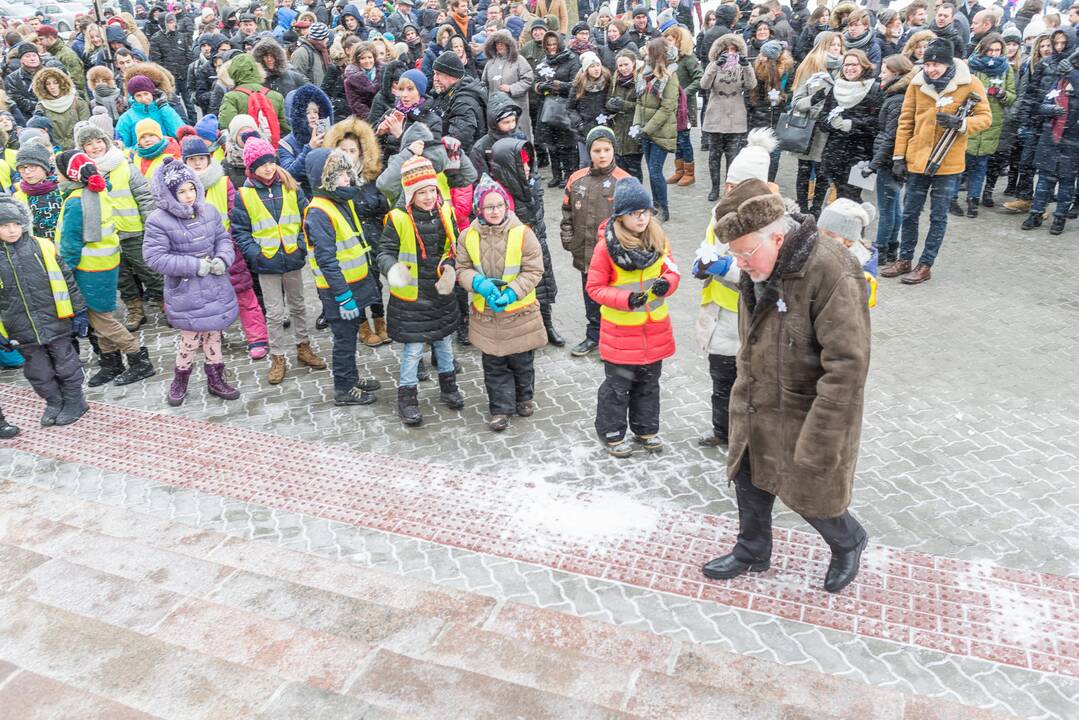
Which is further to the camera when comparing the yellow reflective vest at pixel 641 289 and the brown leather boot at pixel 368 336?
the brown leather boot at pixel 368 336

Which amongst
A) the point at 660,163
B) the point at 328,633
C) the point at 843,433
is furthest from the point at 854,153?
the point at 328,633

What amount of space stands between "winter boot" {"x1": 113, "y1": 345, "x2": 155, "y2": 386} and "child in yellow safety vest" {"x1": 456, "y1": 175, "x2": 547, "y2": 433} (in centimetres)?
325

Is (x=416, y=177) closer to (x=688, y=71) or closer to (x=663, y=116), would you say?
(x=663, y=116)

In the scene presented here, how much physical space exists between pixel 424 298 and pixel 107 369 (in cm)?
325

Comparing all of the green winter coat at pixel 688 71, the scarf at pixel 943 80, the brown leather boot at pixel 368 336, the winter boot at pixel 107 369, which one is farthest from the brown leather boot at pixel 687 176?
the winter boot at pixel 107 369

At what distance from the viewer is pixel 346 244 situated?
6590 mm

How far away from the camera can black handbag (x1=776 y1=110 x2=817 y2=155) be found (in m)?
9.50

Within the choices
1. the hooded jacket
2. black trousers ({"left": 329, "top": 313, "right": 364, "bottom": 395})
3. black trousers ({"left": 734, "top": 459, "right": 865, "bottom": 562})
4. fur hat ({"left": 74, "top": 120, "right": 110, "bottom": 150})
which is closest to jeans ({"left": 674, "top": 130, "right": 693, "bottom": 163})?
the hooded jacket

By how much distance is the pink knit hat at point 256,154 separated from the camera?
6.74m

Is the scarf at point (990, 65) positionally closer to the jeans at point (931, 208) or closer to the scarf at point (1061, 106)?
the scarf at point (1061, 106)

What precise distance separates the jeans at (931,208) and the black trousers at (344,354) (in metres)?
5.71

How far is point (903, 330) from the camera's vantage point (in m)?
7.50

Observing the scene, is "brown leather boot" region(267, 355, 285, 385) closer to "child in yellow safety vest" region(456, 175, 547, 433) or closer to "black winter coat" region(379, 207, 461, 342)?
"black winter coat" region(379, 207, 461, 342)

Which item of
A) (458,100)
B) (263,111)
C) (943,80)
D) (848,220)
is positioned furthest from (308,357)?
(943,80)
